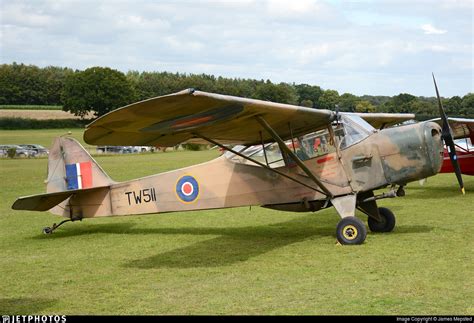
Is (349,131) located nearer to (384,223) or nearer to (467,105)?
(384,223)

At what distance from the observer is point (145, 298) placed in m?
6.77

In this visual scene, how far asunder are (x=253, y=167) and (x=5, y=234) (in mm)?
5369

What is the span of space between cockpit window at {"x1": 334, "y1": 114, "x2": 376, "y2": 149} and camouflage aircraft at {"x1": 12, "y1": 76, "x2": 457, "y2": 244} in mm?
17

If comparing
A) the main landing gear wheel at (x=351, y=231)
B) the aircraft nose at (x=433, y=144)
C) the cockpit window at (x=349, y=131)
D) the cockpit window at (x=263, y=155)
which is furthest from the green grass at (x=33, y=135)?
the aircraft nose at (x=433, y=144)

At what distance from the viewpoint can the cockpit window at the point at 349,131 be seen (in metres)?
10.2

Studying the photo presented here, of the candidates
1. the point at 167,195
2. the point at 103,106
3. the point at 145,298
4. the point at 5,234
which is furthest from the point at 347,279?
the point at 103,106

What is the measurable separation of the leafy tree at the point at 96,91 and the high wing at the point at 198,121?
252ft

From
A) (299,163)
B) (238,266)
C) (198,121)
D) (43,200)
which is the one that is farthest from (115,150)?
(238,266)

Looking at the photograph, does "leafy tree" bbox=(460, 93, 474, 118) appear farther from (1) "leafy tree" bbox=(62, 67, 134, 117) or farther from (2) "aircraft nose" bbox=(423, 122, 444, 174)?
(2) "aircraft nose" bbox=(423, 122, 444, 174)

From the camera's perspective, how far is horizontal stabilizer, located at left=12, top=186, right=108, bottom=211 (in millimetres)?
10883

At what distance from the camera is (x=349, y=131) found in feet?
33.6

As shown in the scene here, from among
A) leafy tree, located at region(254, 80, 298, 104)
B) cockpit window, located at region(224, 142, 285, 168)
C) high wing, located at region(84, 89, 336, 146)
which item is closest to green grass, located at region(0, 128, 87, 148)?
leafy tree, located at region(254, 80, 298, 104)

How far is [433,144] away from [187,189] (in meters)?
4.32

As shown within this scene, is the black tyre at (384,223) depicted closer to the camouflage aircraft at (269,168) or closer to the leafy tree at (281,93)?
the camouflage aircraft at (269,168)
